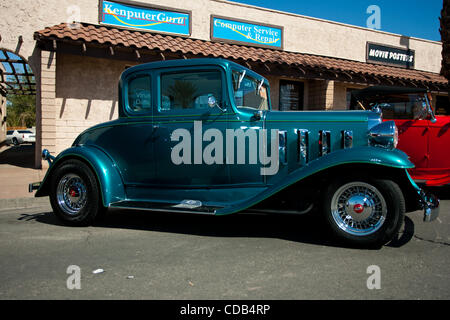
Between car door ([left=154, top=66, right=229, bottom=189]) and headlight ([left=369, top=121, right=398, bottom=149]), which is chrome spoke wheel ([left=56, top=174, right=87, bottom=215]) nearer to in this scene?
car door ([left=154, top=66, right=229, bottom=189])

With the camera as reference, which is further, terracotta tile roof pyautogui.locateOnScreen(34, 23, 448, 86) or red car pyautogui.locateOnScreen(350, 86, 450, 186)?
terracotta tile roof pyautogui.locateOnScreen(34, 23, 448, 86)

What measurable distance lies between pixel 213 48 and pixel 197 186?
737 cm

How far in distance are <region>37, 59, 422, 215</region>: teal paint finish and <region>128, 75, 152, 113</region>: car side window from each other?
68 millimetres

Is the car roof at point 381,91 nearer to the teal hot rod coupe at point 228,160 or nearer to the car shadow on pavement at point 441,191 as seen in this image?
the car shadow on pavement at point 441,191

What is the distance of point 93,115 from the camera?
396 inches

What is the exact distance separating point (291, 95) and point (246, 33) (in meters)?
2.66

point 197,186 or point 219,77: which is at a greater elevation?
point 219,77

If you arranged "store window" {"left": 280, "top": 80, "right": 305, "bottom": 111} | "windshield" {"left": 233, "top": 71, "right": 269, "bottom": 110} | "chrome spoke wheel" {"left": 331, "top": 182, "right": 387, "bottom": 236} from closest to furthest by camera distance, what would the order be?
"chrome spoke wheel" {"left": 331, "top": 182, "right": 387, "bottom": 236} < "windshield" {"left": 233, "top": 71, "right": 269, "bottom": 110} < "store window" {"left": 280, "top": 80, "right": 305, "bottom": 111}

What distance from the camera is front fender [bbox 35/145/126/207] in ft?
14.5

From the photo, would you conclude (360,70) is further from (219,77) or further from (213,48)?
(219,77)

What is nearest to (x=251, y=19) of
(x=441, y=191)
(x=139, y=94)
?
(x=441, y=191)

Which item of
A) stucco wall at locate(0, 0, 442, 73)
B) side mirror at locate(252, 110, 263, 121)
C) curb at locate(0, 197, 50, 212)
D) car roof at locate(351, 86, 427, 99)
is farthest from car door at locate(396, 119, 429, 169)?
stucco wall at locate(0, 0, 442, 73)

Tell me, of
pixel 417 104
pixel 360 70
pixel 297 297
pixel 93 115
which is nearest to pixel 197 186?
pixel 297 297

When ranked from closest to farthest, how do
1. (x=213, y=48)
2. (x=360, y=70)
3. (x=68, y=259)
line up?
1. (x=68, y=259)
2. (x=213, y=48)
3. (x=360, y=70)
